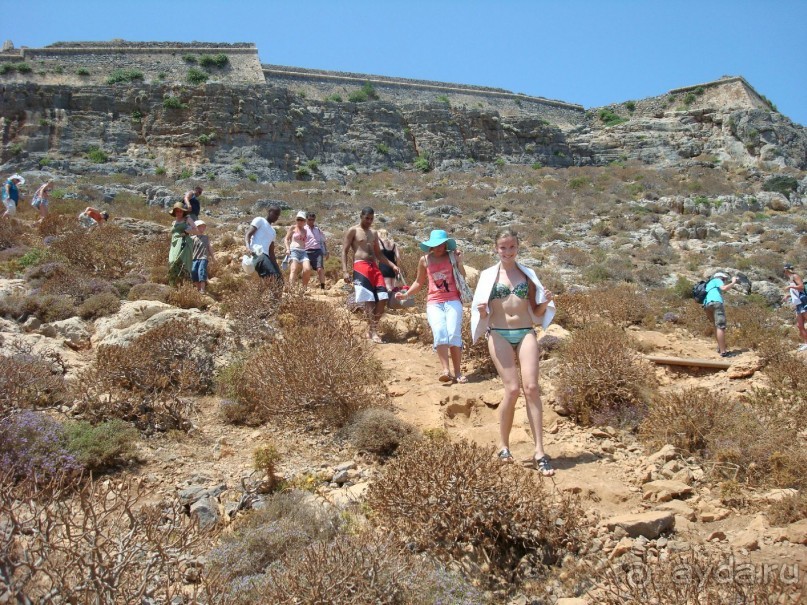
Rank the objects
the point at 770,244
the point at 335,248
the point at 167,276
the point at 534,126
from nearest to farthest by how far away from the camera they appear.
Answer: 1. the point at 167,276
2. the point at 335,248
3. the point at 770,244
4. the point at 534,126

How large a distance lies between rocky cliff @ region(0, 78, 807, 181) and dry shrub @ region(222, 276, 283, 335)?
2080cm

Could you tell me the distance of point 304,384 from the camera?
4879mm

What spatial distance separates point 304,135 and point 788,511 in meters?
28.8

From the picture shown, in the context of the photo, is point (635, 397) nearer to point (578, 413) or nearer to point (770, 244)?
point (578, 413)

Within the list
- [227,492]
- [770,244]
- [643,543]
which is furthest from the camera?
[770,244]

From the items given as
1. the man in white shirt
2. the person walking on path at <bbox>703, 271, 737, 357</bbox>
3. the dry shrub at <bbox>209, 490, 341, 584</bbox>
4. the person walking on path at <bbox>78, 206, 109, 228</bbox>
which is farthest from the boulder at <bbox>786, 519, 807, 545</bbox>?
the person walking on path at <bbox>78, 206, 109, 228</bbox>

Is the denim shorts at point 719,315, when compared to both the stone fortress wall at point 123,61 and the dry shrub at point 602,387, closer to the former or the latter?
the dry shrub at point 602,387

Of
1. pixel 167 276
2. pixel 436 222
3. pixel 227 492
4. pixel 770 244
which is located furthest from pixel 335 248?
pixel 770 244

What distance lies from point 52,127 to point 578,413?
2790 centimetres

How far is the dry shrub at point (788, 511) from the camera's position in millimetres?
3279

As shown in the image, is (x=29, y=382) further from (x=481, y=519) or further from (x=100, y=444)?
(x=481, y=519)

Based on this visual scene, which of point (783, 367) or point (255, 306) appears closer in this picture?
point (783, 367)

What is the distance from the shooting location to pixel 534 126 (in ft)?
112

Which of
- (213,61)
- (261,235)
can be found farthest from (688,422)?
(213,61)
